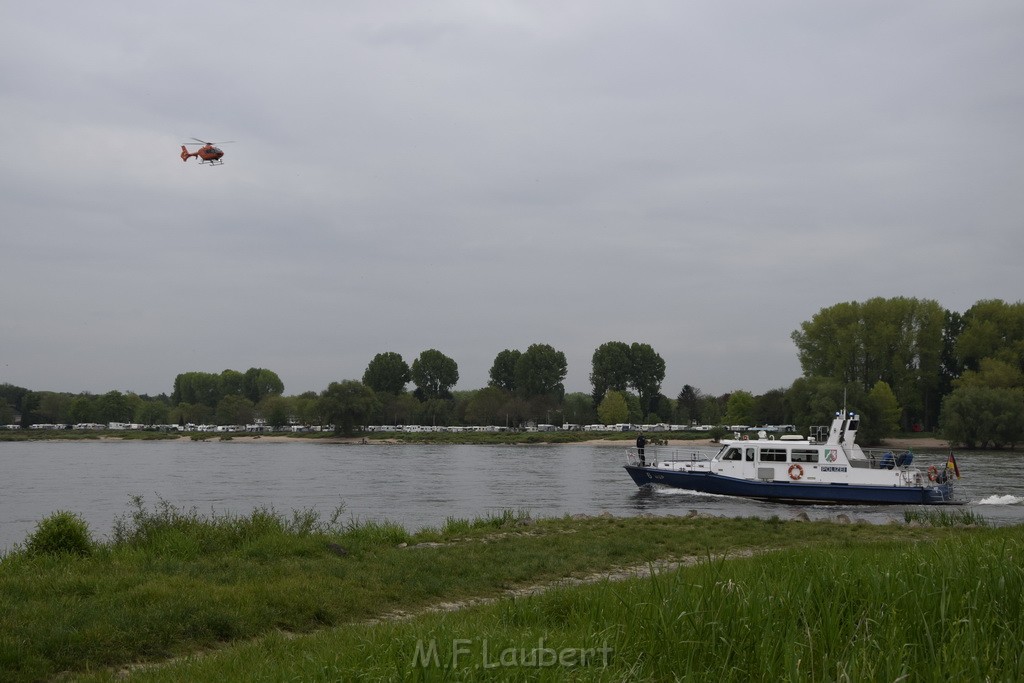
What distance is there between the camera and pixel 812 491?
39062 millimetres

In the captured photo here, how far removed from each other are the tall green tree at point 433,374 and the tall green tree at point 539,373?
56.9 ft

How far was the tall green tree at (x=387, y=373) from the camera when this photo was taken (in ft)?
555

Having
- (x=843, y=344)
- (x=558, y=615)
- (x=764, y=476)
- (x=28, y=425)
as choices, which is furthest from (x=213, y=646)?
(x=28, y=425)

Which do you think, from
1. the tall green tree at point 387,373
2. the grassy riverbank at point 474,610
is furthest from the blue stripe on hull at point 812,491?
the tall green tree at point 387,373

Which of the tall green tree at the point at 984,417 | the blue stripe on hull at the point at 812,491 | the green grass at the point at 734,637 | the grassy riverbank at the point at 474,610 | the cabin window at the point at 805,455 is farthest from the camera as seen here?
the tall green tree at the point at 984,417

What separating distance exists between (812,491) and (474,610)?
3215 centimetres

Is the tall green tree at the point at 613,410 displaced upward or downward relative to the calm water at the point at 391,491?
upward

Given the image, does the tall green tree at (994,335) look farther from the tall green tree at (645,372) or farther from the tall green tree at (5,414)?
the tall green tree at (5,414)

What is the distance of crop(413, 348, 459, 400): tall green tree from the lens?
6757 inches

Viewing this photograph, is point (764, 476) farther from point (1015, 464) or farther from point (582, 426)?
point (582, 426)

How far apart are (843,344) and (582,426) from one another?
6167cm

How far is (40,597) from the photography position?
11148 mm

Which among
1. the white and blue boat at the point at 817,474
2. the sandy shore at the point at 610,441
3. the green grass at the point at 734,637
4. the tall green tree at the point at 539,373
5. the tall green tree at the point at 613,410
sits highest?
the tall green tree at the point at 539,373

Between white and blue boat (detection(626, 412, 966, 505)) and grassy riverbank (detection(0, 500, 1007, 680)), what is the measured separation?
929 inches
